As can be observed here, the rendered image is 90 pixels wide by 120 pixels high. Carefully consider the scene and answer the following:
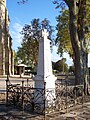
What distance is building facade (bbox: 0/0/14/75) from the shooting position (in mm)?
47906

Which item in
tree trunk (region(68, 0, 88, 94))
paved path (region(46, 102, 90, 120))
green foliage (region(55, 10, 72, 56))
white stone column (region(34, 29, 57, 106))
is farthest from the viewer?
green foliage (region(55, 10, 72, 56))

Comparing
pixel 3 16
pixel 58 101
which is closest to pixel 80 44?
pixel 58 101

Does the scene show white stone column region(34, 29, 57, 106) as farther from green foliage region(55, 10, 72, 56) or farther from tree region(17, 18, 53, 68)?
tree region(17, 18, 53, 68)

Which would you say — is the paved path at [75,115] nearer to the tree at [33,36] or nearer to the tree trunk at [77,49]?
the tree trunk at [77,49]

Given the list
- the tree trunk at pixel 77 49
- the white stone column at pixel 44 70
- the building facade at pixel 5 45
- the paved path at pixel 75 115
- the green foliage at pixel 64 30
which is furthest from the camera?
the building facade at pixel 5 45

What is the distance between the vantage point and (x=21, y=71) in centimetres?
5566

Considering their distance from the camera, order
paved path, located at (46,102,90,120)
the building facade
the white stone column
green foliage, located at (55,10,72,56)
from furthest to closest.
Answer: the building facade, green foliage, located at (55,10,72,56), the white stone column, paved path, located at (46,102,90,120)

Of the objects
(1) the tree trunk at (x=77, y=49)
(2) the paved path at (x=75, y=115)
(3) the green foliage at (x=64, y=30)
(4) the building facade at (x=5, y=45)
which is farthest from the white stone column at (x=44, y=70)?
(4) the building facade at (x=5, y=45)

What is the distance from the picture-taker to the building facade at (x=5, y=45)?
157 ft

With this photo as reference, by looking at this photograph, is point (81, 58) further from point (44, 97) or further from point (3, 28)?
point (3, 28)

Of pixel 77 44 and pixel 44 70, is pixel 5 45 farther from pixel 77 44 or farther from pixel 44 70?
pixel 44 70

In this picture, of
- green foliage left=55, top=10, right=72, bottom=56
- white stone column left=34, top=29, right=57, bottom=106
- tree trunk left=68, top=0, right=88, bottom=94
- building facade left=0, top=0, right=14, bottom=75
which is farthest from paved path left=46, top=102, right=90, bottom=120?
building facade left=0, top=0, right=14, bottom=75

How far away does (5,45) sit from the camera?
162ft

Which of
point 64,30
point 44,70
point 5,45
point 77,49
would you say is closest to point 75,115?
point 44,70
